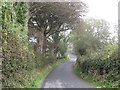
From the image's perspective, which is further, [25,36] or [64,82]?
[64,82]

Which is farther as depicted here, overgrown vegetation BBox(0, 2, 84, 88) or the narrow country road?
the narrow country road

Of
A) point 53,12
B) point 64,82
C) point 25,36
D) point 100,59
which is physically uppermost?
point 53,12

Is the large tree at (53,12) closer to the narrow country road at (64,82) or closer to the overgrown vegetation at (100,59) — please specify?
the overgrown vegetation at (100,59)

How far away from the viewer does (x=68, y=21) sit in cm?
2111

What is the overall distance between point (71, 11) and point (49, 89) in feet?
35.7

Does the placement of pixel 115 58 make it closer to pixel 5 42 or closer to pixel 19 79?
pixel 19 79

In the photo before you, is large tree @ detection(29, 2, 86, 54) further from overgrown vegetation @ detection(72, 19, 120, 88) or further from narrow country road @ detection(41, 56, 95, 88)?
narrow country road @ detection(41, 56, 95, 88)

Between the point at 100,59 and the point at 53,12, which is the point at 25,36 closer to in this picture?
the point at 100,59

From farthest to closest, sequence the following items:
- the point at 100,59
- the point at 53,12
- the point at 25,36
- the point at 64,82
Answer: the point at 53,12 → the point at 100,59 → the point at 64,82 → the point at 25,36

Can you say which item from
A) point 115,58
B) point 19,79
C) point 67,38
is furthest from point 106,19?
point 19,79

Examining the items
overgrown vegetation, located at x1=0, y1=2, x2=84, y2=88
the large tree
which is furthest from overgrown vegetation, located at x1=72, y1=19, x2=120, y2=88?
overgrown vegetation, located at x1=0, y1=2, x2=84, y2=88

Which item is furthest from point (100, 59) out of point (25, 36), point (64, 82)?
point (25, 36)

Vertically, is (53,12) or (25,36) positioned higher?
(53,12)

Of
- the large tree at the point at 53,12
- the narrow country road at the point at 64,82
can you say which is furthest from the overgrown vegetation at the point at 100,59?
the large tree at the point at 53,12
